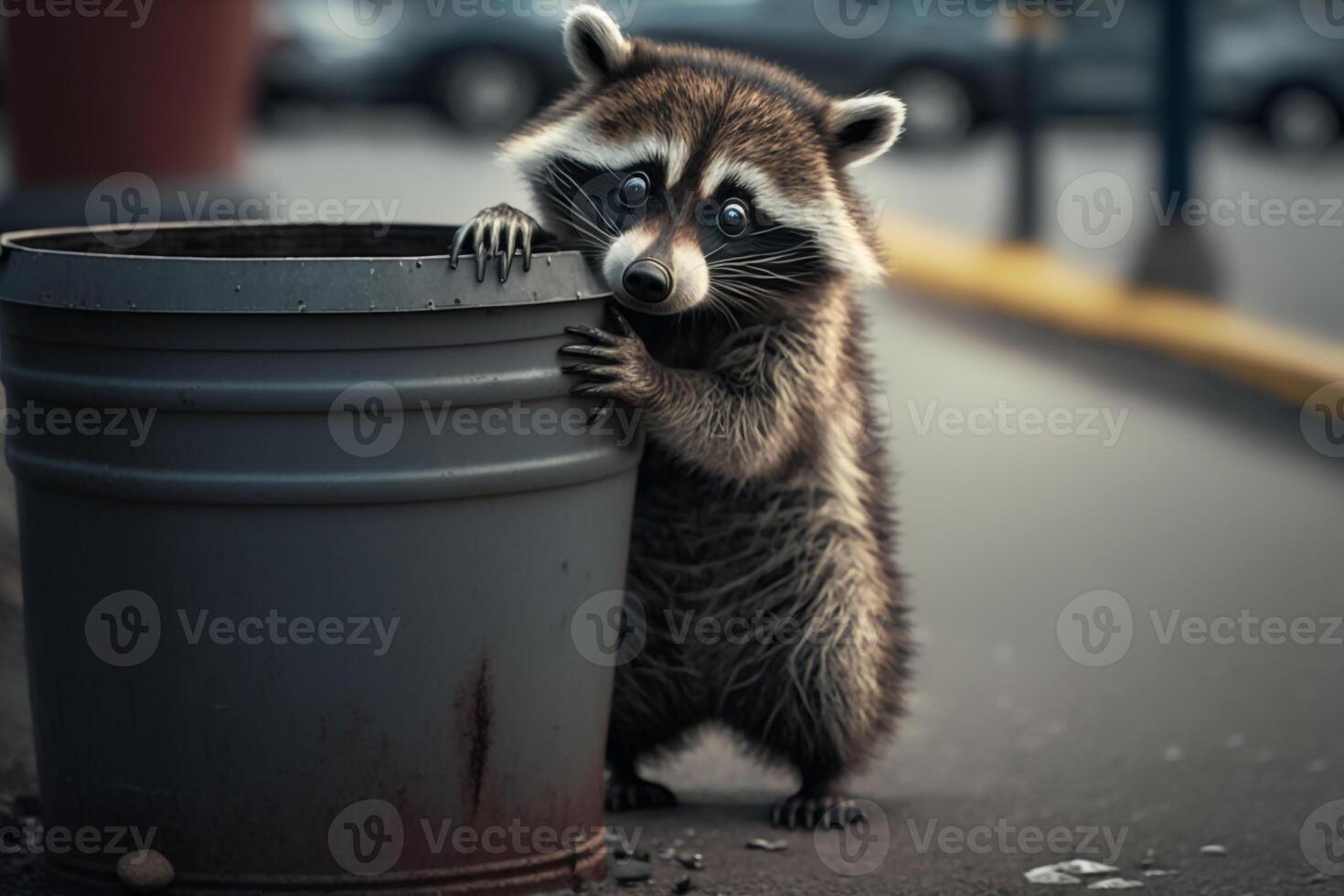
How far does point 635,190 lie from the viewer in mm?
3881

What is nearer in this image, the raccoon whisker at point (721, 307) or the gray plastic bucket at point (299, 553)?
the gray plastic bucket at point (299, 553)

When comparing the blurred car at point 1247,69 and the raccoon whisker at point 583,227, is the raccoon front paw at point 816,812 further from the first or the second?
the blurred car at point 1247,69

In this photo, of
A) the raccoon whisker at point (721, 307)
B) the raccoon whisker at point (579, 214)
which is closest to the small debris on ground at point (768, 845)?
the raccoon whisker at point (721, 307)

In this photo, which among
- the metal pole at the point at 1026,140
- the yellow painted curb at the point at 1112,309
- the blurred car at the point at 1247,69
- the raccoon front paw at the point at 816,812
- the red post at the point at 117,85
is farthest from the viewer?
the blurred car at the point at 1247,69

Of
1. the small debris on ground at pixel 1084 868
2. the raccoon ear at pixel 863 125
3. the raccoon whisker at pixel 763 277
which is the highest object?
the raccoon ear at pixel 863 125

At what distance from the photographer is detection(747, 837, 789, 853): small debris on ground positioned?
407cm

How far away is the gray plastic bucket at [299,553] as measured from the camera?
3113 mm

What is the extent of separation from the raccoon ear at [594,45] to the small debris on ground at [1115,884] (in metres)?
1.96

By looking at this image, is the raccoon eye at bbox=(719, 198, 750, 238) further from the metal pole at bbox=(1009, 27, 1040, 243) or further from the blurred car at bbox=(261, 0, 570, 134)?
the blurred car at bbox=(261, 0, 570, 134)

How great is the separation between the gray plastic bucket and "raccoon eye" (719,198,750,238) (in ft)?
1.75

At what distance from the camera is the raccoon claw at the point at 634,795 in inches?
170

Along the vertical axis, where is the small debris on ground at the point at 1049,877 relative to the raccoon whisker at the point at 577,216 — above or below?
below

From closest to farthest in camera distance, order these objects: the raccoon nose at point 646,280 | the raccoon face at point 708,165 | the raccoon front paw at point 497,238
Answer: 1. the raccoon front paw at point 497,238
2. the raccoon nose at point 646,280
3. the raccoon face at point 708,165

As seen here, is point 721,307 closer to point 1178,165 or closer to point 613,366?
point 613,366
